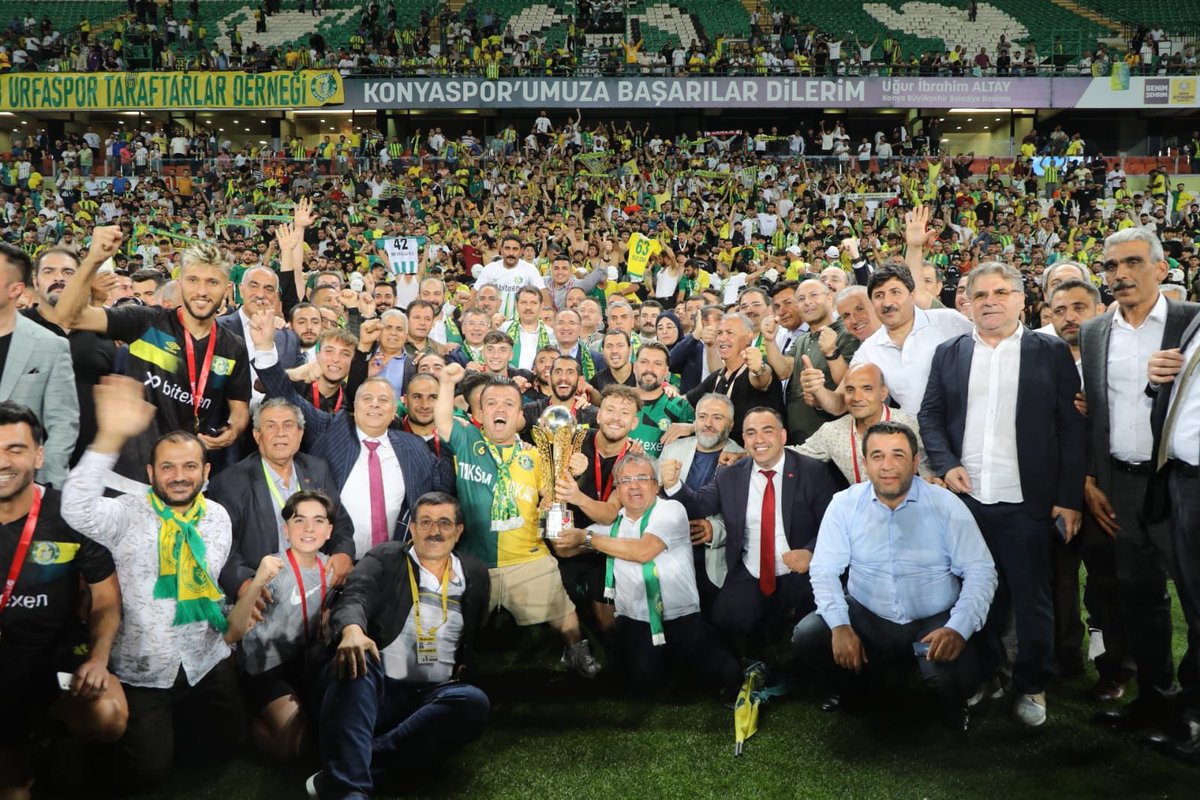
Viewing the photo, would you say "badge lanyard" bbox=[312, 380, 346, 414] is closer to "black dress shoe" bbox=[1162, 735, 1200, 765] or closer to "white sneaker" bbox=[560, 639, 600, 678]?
"white sneaker" bbox=[560, 639, 600, 678]

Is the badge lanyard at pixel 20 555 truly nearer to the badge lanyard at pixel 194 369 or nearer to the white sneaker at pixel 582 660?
the badge lanyard at pixel 194 369

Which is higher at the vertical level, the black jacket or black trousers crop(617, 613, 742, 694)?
the black jacket

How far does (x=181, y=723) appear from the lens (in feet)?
12.4

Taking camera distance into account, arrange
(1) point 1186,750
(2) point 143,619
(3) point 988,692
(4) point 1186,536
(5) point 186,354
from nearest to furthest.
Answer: (4) point 1186,536, (2) point 143,619, (1) point 1186,750, (3) point 988,692, (5) point 186,354

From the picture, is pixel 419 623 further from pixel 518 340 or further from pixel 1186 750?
pixel 518 340

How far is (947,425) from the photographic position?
4281mm

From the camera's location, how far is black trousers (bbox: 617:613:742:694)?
4406mm

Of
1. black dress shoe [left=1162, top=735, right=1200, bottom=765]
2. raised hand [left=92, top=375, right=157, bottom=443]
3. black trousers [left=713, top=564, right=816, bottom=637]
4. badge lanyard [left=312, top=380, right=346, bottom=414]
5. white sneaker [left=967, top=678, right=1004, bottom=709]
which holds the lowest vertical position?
black dress shoe [left=1162, top=735, right=1200, bottom=765]

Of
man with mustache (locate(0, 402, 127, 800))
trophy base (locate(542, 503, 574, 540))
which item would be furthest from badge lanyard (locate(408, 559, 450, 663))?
man with mustache (locate(0, 402, 127, 800))

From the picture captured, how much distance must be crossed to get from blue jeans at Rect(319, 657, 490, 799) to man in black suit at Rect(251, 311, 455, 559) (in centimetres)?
87

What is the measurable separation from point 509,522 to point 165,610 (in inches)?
61.9

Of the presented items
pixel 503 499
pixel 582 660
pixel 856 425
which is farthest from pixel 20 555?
pixel 856 425

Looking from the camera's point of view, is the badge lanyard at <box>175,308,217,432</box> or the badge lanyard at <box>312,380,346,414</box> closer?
the badge lanyard at <box>175,308,217,432</box>

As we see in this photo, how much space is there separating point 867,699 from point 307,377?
3.11 metres
